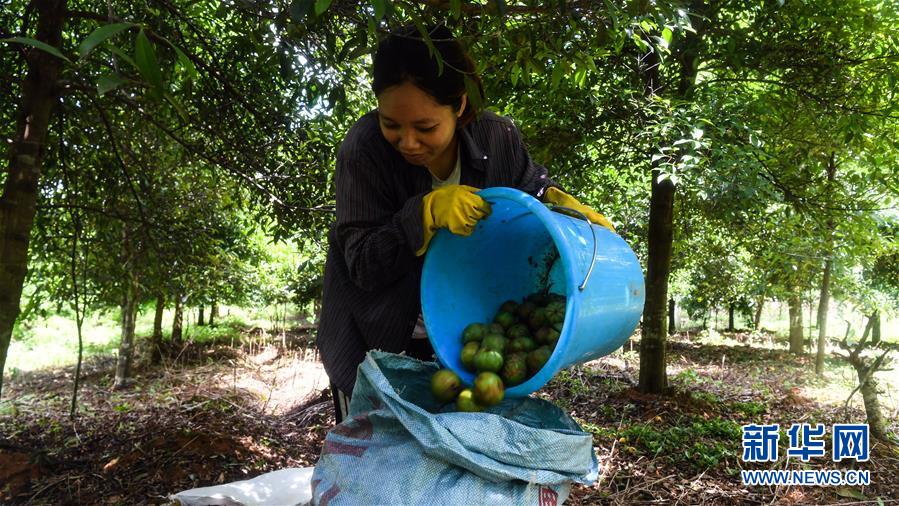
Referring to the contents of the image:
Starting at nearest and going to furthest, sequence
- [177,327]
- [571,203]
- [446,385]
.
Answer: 1. [446,385]
2. [571,203]
3. [177,327]

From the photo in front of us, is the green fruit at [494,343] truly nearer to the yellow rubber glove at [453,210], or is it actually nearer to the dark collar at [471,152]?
the yellow rubber glove at [453,210]

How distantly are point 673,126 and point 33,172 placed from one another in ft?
11.4

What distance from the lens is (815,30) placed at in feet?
12.9

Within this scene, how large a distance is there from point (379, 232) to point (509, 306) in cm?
54

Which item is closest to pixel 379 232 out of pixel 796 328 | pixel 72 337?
pixel 796 328

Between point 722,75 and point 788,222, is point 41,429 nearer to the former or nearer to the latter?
point 722,75

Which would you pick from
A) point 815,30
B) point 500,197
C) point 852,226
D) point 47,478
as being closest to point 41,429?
point 47,478

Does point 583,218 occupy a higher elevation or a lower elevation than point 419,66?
lower

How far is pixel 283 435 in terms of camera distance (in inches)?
194

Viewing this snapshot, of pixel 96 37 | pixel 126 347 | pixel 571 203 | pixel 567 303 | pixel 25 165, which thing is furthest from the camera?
pixel 126 347

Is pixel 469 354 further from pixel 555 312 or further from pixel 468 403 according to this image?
pixel 555 312

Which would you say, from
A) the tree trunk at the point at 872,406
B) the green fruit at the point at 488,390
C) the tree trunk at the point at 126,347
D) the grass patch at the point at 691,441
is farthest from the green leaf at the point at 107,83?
the tree trunk at the point at 126,347

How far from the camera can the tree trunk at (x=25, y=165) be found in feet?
8.80

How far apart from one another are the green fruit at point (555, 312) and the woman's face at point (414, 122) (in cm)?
57
